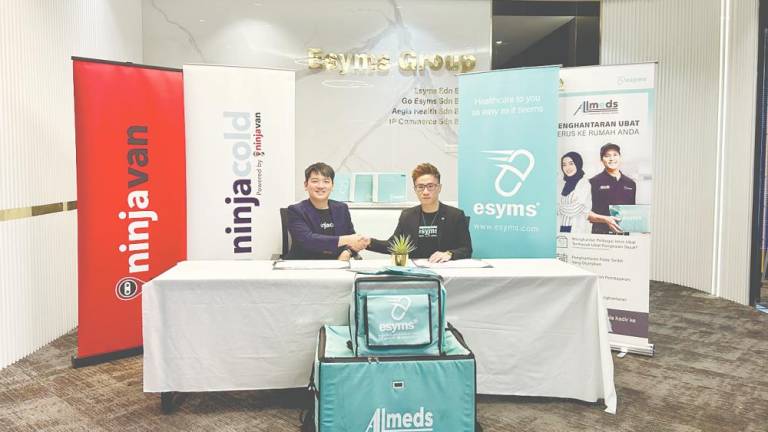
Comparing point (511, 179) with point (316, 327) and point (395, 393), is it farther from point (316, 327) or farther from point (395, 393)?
point (395, 393)

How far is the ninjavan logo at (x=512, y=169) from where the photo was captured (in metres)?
3.64

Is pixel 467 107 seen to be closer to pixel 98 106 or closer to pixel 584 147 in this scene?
pixel 584 147

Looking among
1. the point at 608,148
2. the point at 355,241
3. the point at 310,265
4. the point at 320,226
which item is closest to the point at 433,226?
the point at 355,241

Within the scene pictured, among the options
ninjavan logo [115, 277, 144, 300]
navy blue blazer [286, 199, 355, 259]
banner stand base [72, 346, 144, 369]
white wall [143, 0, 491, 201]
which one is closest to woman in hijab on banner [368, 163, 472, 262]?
navy blue blazer [286, 199, 355, 259]

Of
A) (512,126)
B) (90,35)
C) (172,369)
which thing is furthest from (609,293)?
(90,35)

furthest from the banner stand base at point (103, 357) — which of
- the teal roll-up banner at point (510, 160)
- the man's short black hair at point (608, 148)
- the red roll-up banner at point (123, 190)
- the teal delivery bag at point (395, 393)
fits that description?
the man's short black hair at point (608, 148)

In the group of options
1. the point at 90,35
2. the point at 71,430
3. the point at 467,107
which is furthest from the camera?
the point at 90,35

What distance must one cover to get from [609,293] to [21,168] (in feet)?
12.7

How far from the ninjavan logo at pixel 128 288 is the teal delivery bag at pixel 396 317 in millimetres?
1848

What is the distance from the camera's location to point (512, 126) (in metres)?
3.69

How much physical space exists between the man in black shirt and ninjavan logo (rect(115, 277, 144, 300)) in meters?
2.98

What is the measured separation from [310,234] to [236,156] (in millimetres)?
733

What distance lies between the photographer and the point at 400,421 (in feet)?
7.14

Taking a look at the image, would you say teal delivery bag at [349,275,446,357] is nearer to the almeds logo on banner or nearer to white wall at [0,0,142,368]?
the almeds logo on banner
